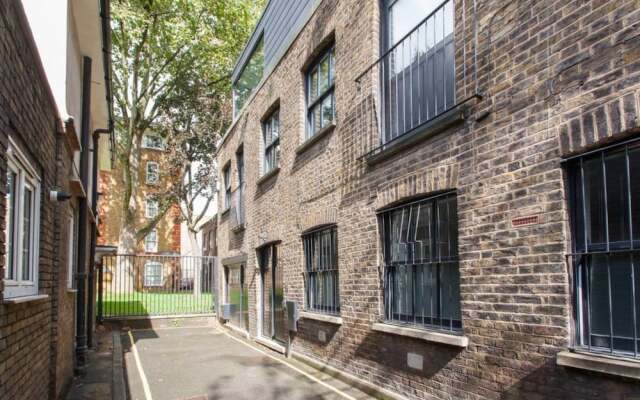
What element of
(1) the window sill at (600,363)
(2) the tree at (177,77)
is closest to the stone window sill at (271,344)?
(1) the window sill at (600,363)

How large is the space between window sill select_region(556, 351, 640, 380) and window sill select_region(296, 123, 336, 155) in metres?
5.29

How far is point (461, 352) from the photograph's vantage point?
17.0ft

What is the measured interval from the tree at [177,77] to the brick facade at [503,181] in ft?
49.1

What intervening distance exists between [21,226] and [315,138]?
5336 millimetres

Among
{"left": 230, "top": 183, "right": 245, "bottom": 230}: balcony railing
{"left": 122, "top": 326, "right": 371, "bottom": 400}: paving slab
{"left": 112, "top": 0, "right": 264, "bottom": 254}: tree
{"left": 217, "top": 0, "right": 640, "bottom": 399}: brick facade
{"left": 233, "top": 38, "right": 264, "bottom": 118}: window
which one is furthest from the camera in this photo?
{"left": 112, "top": 0, "right": 264, "bottom": 254}: tree

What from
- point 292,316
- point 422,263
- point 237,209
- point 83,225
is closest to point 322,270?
point 292,316

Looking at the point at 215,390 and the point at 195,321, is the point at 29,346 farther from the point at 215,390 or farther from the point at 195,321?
the point at 195,321

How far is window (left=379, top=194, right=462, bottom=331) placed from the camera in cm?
559

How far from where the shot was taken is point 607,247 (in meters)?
3.85

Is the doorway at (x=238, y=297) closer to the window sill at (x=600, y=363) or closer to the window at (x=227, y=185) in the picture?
the window at (x=227, y=185)

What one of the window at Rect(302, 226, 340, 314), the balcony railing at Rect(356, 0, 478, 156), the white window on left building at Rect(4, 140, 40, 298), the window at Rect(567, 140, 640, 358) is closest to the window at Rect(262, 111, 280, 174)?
the window at Rect(302, 226, 340, 314)

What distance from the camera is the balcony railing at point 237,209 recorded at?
47.0 feet

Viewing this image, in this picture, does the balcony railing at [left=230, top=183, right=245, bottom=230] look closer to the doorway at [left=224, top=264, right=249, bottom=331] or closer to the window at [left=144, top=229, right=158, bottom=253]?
the doorway at [left=224, top=264, right=249, bottom=331]

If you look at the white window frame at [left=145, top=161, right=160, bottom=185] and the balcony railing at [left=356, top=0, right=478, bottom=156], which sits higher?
the white window frame at [left=145, top=161, right=160, bottom=185]
